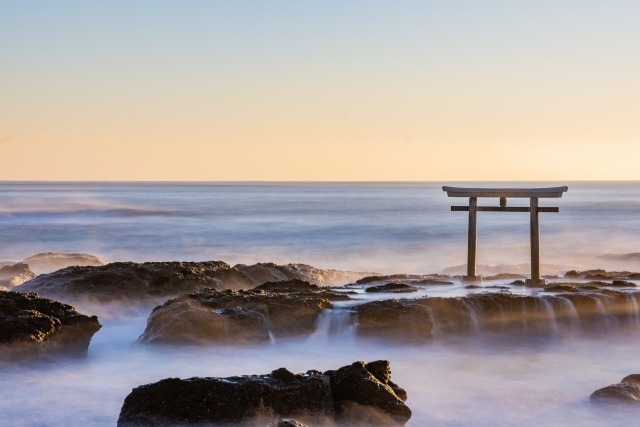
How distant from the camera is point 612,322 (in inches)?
486

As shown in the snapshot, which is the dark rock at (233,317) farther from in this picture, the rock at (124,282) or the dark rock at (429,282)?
the dark rock at (429,282)

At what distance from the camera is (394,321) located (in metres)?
11.4

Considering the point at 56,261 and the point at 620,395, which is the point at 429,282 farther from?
the point at 56,261

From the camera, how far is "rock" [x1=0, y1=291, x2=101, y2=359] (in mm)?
9492

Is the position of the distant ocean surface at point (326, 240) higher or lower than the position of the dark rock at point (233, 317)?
lower

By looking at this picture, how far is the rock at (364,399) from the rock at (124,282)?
729cm

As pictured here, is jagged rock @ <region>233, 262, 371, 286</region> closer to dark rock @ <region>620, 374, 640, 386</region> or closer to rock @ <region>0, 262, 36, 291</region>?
rock @ <region>0, 262, 36, 291</region>

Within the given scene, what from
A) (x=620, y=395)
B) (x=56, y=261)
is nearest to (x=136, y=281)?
(x=56, y=261)

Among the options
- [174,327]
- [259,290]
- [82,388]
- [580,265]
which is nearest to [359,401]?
[82,388]

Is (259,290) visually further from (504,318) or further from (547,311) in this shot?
(547,311)

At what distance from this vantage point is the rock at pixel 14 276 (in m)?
15.9

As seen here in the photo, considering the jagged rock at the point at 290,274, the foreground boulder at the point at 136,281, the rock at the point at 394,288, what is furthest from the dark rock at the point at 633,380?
the jagged rock at the point at 290,274

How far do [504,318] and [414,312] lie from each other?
1627mm

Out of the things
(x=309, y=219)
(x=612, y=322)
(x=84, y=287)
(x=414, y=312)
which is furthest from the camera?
(x=309, y=219)
